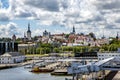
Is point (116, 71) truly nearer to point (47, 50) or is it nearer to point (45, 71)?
point (45, 71)

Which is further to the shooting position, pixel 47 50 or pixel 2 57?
pixel 47 50

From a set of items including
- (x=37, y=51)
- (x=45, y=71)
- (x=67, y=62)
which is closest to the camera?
(x=45, y=71)

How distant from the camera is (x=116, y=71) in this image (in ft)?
97.5

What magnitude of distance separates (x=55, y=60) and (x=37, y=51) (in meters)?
19.0

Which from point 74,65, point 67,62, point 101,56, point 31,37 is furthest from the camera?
point 31,37

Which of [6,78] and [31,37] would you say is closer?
[6,78]

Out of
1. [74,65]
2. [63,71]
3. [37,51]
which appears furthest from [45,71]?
[37,51]

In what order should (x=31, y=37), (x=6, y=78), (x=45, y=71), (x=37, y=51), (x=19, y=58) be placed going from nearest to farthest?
(x=6, y=78), (x=45, y=71), (x=19, y=58), (x=37, y=51), (x=31, y=37)

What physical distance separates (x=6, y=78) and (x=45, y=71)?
8.26m

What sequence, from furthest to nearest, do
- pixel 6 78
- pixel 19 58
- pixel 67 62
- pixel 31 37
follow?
pixel 31 37 → pixel 19 58 → pixel 67 62 → pixel 6 78

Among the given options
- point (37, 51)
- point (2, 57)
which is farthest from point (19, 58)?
point (37, 51)

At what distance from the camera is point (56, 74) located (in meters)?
32.9

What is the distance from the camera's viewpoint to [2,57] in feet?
164

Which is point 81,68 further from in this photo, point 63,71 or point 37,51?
point 37,51
